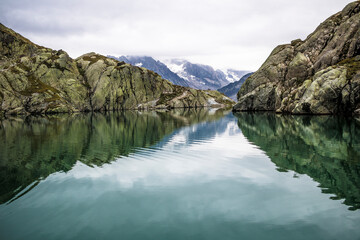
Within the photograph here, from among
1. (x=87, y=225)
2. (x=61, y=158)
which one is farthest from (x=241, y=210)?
(x=61, y=158)

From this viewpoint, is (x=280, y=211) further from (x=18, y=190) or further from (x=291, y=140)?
(x=291, y=140)

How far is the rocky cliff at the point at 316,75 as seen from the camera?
74.8 metres

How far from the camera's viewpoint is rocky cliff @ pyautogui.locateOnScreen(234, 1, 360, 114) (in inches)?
2943

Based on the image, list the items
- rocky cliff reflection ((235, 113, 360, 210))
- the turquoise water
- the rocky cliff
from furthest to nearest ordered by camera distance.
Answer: the rocky cliff, rocky cliff reflection ((235, 113, 360, 210)), the turquoise water

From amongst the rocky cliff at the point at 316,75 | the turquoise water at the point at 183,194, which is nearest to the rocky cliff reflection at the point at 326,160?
the turquoise water at the point at 183,194

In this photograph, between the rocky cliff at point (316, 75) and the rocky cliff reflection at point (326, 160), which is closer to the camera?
the rocky cliff reflection at point (326, 160)

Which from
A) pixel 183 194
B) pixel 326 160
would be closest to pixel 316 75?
pixel 326 160

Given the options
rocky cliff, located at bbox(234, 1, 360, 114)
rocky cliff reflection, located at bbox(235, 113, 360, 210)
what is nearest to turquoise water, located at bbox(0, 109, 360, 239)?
rocky cliff reflection, located at bbox(235, 113, 360, 210)

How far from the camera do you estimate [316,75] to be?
277ft

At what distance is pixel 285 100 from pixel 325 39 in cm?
3387

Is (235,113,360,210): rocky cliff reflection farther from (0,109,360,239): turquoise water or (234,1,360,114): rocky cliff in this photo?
(234,1,360,114): rocky cliff

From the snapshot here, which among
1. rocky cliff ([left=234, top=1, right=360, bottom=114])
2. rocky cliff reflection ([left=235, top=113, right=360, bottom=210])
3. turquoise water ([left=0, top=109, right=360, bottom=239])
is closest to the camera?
turquoise water ([left=0, top=109, right=360, bottom=239])

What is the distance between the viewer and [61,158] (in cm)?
2662

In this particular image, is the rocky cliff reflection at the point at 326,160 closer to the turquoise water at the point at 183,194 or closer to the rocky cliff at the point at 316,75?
the turquoise water at the point at 183,194
